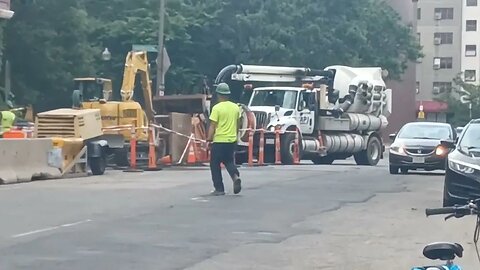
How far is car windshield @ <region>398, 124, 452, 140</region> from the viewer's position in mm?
29031

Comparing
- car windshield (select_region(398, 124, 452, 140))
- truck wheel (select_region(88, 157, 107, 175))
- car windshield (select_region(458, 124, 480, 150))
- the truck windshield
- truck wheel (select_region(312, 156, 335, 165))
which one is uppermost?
the truck windshield

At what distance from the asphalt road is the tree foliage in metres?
20.9

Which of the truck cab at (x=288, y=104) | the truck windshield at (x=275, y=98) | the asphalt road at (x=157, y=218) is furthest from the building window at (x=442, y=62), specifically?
the asphalt road at (x=157, y=218)

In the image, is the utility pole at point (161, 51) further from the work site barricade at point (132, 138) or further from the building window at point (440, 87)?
the building window at point (440, 87)

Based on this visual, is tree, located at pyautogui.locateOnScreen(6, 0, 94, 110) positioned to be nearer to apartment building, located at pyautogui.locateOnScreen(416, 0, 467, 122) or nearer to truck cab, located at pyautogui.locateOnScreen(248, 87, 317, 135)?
truck cab, located at pyautogui.locateOnScreen(248, 87, 317, 135)

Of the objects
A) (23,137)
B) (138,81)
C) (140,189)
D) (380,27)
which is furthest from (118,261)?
(380,27)

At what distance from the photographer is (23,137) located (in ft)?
81.7

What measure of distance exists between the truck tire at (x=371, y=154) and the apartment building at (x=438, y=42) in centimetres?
6862

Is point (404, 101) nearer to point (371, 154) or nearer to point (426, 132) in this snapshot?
point (371, 154)

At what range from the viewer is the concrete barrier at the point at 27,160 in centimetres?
2256

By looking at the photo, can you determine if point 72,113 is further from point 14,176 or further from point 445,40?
point 445,40

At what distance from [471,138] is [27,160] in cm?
967

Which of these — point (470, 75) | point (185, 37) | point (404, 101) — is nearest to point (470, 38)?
point (470, 75)

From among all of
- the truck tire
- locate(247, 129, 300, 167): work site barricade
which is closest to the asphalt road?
locate(247, 129, 300, 167): work site barricade
